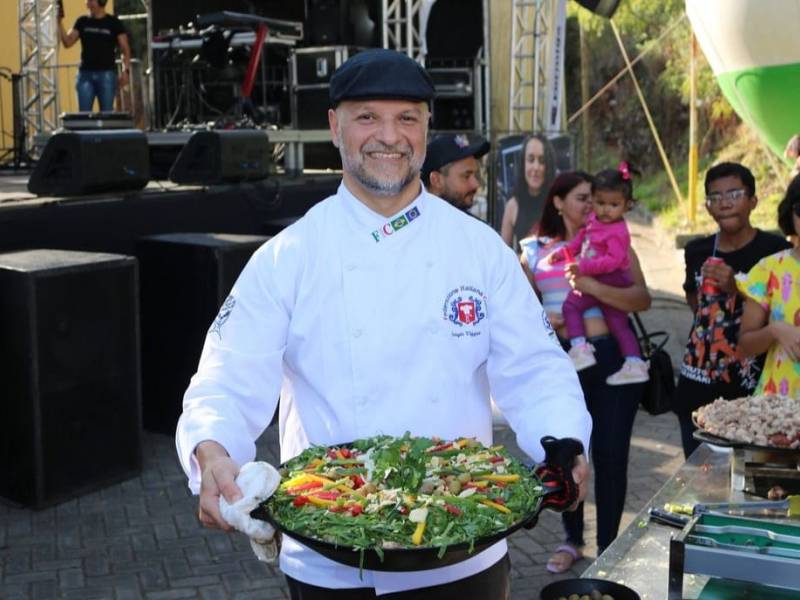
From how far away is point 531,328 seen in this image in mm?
2393

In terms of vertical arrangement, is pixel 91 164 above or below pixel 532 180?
above

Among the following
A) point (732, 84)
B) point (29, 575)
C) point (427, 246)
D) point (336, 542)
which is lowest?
point (29, 575)

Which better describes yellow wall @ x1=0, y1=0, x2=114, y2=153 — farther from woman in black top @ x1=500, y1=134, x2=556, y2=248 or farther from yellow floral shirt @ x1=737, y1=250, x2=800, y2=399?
yellow floral shirt @ x1=737, y1=250, x2=800, y2=399

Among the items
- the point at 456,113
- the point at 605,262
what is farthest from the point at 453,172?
the point at 456,113

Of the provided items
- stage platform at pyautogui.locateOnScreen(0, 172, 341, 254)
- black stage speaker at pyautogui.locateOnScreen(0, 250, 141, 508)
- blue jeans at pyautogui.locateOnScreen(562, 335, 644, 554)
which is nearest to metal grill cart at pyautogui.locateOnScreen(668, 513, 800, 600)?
blue jeans at pyautogui.locateOnScreen(562, 335, 644, 554)

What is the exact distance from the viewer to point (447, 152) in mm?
4543

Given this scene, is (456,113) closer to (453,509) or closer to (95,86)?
(95,86)

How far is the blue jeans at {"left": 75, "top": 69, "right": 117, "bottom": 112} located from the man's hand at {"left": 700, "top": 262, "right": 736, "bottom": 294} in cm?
922

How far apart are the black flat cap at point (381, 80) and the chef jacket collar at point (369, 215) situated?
223 millimetres

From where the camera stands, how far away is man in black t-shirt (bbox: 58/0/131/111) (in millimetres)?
11836

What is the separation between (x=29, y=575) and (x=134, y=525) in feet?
2.40

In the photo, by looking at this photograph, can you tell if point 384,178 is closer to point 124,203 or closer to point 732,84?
point 124,203

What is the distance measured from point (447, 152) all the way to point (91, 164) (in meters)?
3.48

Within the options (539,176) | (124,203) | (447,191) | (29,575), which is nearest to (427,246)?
(447,191)
